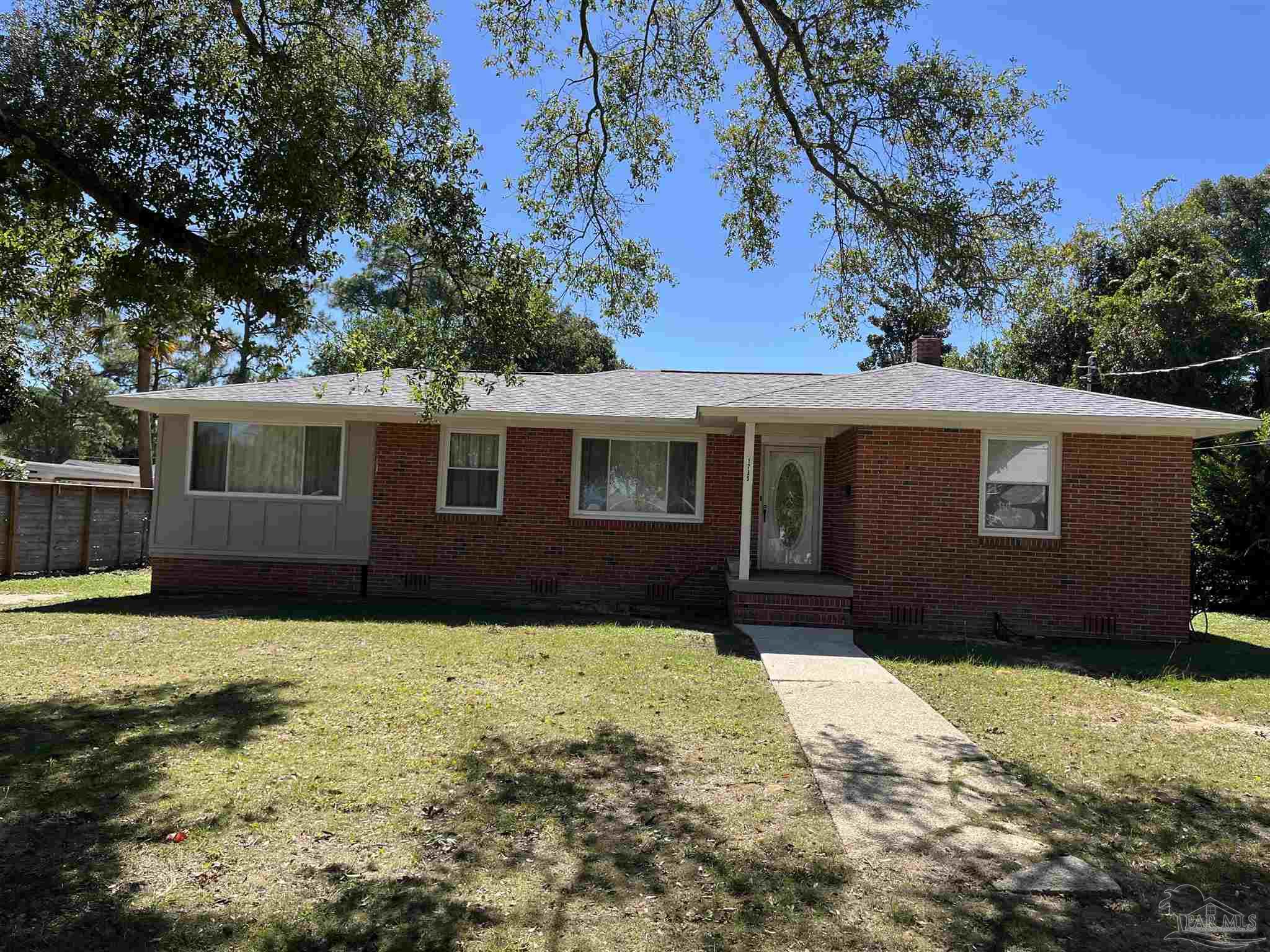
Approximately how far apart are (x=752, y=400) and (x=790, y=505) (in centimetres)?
283

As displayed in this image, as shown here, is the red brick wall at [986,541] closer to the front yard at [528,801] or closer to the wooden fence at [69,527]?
the front yard at [528,801]

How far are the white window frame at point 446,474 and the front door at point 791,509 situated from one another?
414cm

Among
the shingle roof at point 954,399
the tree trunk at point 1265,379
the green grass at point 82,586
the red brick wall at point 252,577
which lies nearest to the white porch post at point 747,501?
the shingle roof at point 954,399

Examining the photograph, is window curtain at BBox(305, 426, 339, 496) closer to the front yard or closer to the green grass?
the green grass

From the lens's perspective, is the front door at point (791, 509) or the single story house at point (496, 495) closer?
the single story house at point (496, 495)

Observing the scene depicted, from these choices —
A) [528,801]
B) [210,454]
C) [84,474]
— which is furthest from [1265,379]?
[84,474]

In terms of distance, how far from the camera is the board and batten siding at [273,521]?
41.7 feet

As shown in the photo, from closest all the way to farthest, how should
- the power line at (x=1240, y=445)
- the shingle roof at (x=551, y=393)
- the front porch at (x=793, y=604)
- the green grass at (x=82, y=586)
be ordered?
the front porch at (x=793, y=604) < the shingle roof at (x=551, y=393) < the green grass at (x=82, y=586) < the power line at (x=1240, y=445)

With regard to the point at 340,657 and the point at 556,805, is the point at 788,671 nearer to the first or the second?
the point at 556,805

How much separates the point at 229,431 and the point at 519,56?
757 cm

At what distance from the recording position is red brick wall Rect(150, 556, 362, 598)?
1284 centimetres

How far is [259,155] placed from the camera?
7.14m

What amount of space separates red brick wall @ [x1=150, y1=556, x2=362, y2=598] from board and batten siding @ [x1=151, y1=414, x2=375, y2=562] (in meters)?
0.20

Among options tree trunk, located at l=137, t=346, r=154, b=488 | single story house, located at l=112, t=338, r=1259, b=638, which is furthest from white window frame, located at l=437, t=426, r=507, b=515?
tree trunk, located at l=137, t=346, r=154, b=488
